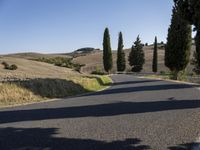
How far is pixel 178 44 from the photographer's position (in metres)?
53.8

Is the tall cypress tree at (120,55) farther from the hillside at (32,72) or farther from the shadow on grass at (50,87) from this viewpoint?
the shadow on grass at (50,87)

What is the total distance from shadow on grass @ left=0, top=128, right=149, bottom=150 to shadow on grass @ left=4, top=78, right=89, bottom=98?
45.4 feet

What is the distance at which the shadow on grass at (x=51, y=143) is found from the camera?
30.9 ft

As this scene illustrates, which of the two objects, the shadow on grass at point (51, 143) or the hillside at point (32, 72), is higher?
the shadow on grass at point (51, 143)

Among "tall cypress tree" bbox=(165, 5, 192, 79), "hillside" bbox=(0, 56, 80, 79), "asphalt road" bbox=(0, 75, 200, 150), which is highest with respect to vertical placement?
"tall cypress tree" bbox=(165, 5, 192, 79)

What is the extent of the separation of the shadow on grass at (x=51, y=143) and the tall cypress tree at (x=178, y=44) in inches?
1720

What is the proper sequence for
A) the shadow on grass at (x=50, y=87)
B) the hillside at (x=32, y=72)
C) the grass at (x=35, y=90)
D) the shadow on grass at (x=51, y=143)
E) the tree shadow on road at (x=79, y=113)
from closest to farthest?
the shadow on grass at (x=51, y=143) < the tree shadow on road at (x=79, y=113) < the grass at (x=35, y=90) < the shadow on grass at (x=50, y=87) < the hillside at (x=32, y=72)

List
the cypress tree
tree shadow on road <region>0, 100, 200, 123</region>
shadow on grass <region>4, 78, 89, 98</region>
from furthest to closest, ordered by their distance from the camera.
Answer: the cypress tree, shadow on grass <region>4, 78, 89, 98</region>, tree shadow on road <region>0, 100, 200, 123</region>

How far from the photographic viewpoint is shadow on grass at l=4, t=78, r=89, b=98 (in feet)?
83.2

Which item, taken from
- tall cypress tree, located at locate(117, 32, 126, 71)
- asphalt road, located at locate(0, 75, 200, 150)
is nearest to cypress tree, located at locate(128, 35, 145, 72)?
tall cypress tree, located at locate(117, 32, 126, 71)

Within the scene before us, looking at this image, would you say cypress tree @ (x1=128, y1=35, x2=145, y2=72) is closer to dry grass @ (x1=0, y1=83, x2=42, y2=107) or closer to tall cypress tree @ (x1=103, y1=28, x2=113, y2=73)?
tall cypress tree @ (x1=103, y1=28, x2=113, y2=73)

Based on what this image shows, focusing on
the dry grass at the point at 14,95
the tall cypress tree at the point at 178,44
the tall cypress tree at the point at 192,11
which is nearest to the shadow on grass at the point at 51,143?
the tall cypress tree at the point at 192,11

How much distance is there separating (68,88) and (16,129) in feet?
58.3

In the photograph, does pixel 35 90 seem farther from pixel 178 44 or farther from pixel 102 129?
pixel 178 44
